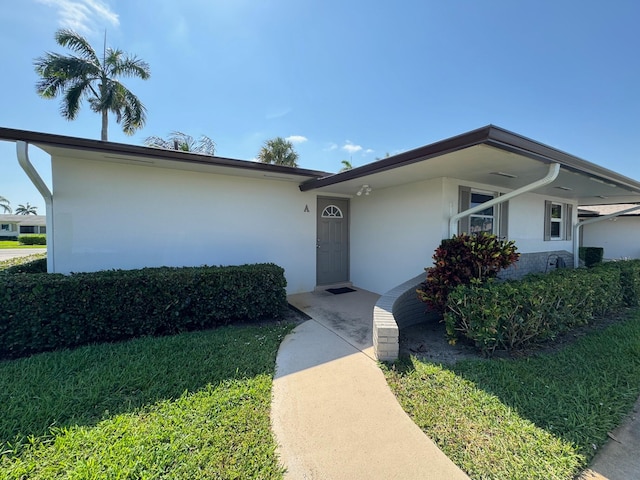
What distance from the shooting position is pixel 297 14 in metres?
6.18

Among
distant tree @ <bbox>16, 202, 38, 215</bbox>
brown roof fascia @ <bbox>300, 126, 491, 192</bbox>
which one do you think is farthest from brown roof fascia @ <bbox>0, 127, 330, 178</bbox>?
distant tree @ <bbox>16, 202, 38, 215</bbox>

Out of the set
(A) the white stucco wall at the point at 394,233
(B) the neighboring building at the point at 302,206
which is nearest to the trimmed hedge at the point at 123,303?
(B) the neighboring building at the point at 302,206

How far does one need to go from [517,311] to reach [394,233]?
326 centimetres

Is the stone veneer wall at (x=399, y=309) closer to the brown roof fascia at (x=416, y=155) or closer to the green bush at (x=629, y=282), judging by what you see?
the green bush at (x=629, y=282)

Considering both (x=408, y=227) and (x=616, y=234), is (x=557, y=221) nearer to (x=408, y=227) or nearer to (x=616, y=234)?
(x=408, y=227)

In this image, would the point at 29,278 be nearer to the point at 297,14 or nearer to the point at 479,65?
the point at 297,14

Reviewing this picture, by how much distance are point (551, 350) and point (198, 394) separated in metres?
4.66

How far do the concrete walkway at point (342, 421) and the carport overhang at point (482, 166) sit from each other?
→ 2.94 m

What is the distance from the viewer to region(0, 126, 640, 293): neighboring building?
13.7ft

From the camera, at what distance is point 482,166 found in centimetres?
445

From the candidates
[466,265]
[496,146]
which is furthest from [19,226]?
Result: [496,146]

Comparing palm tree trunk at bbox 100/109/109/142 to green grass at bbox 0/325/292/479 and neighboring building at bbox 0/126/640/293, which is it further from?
green grass at bbox 0/325/292/479

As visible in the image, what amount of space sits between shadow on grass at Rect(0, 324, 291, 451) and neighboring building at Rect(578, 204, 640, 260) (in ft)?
54.7

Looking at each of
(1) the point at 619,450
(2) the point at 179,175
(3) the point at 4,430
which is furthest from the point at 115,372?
(1) the point at 619,450
